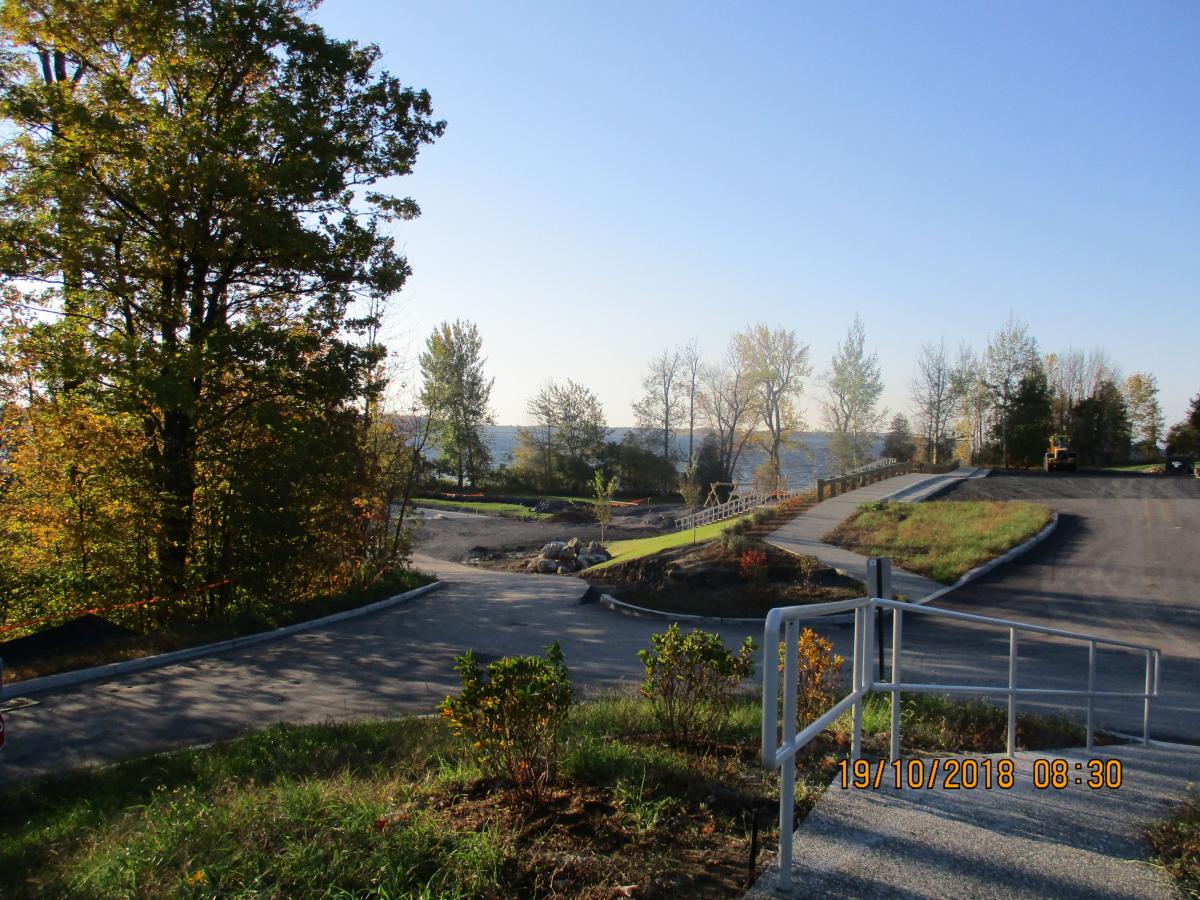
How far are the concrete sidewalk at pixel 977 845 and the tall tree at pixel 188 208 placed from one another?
1209 cm

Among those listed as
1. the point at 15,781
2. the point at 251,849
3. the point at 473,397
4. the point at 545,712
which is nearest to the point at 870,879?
the point at 545,712

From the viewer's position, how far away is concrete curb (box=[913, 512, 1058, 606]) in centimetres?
1797

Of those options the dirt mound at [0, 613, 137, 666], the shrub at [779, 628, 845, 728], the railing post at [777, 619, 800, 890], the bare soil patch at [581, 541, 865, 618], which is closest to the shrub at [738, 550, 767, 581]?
the bare soil patch at [581, 541, 865, 618]

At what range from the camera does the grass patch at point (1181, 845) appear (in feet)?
A: 12.1

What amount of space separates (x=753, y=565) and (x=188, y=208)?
12.8m

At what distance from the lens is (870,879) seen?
11.9 feet

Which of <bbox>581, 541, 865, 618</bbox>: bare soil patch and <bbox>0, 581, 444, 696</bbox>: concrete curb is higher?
<bbox>581, 541, 865, 618</bbox>: bare soil patch

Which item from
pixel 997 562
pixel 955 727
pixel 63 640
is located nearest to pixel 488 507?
pixel 997 562

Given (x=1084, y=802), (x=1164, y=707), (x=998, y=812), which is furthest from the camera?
(x=1164, y=707)

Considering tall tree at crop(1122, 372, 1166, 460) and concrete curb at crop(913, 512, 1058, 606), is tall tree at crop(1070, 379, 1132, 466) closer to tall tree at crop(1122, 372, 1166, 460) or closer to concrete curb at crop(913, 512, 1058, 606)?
tall tree at crop(1122, 372, 1166, 460)

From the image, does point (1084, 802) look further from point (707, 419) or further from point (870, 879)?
point (707, 419)

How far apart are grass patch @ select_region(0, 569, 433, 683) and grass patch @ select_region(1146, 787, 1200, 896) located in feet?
37.3

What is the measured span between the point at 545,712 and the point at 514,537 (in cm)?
3222

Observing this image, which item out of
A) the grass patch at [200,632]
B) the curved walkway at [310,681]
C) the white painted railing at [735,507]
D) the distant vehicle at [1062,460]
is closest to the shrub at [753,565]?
the curved walkway at [310,681]
